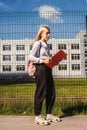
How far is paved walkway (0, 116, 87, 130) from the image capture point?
7.98 metres

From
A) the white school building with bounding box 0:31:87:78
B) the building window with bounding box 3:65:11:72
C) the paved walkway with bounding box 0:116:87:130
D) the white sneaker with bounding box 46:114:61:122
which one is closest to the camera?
the paved walkway with bounding box 0:116:87:130

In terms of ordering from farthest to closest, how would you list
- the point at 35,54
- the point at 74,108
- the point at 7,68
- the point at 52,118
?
the point at 7,68 → the point at 74,108 → the point at 52,118 → the point at 35,54

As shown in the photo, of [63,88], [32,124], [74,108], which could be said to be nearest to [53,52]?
[74,108]

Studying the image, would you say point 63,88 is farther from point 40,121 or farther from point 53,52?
point 40,121

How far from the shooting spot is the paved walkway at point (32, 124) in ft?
26.2

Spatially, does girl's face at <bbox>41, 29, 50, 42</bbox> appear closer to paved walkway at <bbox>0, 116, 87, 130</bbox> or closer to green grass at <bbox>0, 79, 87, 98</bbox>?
paved walkway at <bbox>0, 116, 87, 130</bbox>

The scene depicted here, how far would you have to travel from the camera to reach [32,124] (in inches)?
328

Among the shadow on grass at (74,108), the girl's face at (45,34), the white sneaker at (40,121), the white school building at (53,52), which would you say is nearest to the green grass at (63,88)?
the white school building at (53,52)

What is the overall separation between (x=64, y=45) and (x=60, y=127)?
3.90 meters

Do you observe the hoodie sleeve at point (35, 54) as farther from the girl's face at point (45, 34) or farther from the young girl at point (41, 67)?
the girl's face at point (45, 34)

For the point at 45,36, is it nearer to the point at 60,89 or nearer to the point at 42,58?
the point at 42,58

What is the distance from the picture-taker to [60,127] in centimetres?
799

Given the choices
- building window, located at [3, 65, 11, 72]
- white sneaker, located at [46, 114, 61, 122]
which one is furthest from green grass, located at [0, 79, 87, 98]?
white sneaker, located at [46, 114, 61, 122]

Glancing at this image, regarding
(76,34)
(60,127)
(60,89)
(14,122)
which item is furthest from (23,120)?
Answer: (60,89)
